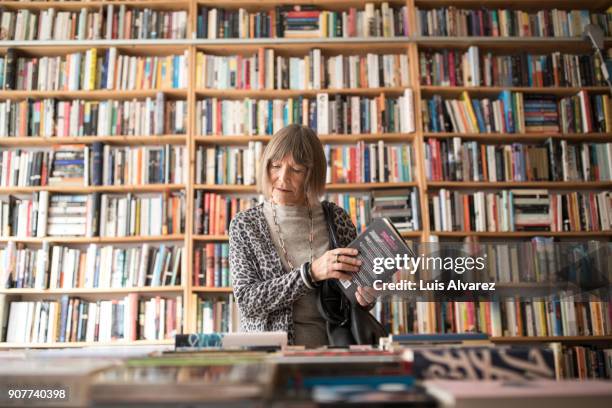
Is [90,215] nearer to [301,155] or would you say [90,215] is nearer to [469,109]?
[301,155]

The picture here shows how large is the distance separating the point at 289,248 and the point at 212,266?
157 centimetres

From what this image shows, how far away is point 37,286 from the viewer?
3.15m

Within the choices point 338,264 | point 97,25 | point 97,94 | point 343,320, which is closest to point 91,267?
point 97,94

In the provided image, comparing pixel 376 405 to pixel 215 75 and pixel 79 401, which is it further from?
pixel 215 75

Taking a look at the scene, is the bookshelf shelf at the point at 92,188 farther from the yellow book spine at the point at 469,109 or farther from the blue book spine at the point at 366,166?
→ the yellow book spine at the point at 469,109

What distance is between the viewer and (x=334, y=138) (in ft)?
11.0

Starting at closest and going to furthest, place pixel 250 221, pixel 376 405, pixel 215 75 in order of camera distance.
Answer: pixel 376 405 < pixel 250 221 < pixel 215 75

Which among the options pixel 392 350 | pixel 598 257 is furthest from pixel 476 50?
pixel 392 350

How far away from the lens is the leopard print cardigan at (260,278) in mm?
1451

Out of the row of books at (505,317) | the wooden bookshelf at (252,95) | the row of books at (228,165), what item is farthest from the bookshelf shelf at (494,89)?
the row of books at (505,317)

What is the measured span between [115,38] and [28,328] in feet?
6.15

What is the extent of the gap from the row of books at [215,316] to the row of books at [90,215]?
0.47m

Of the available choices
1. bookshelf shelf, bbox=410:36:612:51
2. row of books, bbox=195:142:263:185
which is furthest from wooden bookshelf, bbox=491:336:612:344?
bookshelf shelf, bbox=410:36:612:51

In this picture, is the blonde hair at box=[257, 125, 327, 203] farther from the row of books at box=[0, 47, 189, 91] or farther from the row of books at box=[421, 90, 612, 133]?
the row of books at box=[0, 47, 189, 91]
